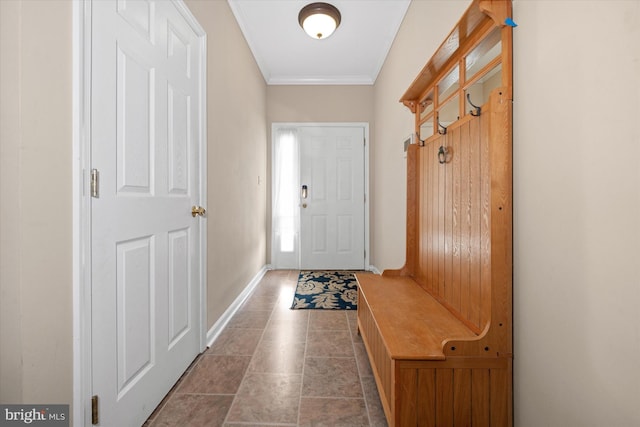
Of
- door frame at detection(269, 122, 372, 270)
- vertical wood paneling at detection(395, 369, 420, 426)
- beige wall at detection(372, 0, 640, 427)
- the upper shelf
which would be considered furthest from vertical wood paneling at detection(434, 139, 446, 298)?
door frame at detection(269, 122, 372, 270)

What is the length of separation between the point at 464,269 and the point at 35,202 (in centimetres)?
155

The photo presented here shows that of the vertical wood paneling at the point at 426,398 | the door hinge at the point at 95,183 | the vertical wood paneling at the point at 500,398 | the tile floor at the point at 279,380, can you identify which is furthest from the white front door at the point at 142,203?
the vertical wood paneling at the point at 500,398

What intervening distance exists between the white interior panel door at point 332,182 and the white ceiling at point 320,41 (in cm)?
74

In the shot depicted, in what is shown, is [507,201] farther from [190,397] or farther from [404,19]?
[404,19]

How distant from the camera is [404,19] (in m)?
2.68

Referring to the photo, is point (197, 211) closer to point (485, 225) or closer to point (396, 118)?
point (485, 225)

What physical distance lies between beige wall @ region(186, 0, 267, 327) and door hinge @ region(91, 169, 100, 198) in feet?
3.34

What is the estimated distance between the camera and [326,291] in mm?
3328

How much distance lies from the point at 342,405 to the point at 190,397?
77 cm

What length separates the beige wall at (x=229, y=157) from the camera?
2129 mm

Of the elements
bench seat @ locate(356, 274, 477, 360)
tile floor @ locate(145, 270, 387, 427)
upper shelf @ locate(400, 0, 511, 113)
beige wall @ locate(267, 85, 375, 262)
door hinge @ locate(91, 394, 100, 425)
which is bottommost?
tile floor @ locate(145, 270, 387, 427)

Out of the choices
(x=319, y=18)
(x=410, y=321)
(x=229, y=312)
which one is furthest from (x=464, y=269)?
(x=319, y=18)

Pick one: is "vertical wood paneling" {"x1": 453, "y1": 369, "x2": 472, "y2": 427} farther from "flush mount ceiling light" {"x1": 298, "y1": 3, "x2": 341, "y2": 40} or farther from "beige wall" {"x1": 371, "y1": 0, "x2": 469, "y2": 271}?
"flush mount ceiling light" {"x1": 298, "y1": 3, "x2": 341, "y2": 40}

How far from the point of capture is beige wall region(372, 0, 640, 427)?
709 mm
